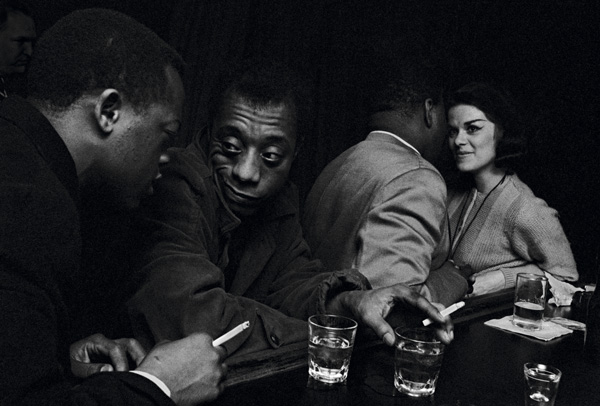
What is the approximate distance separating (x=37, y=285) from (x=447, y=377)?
82 cm

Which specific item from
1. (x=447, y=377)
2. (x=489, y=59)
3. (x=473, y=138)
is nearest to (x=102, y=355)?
(x=447, y=377)

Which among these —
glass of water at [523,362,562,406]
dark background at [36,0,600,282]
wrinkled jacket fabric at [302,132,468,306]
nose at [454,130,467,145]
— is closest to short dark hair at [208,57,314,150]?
wrinkled jacket fabric at [302,132,468,306]

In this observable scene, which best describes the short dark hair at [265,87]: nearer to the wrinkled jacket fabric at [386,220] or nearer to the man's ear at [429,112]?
the wrinkled jacket fabric at [386,220]

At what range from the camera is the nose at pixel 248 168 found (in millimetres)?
1645

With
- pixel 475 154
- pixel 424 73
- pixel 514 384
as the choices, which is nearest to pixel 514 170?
pixel 475 154

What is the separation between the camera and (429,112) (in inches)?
93.6

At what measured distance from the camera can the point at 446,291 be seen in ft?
6.48

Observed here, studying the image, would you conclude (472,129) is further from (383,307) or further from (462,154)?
(383,307)

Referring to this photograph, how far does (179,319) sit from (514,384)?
763 millimetres

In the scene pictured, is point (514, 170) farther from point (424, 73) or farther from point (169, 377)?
point (169, 377)

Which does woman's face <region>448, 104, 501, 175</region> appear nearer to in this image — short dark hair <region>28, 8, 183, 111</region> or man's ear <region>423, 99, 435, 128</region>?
man's ear <region>423, 99, 435, 128</region>

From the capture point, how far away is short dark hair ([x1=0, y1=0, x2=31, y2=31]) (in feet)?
9.71

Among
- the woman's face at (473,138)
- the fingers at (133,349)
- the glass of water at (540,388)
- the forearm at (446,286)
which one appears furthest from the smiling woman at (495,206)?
the fingers at (133,349)

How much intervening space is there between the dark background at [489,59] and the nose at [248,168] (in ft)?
6.33
